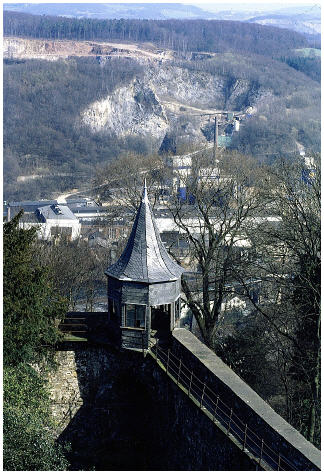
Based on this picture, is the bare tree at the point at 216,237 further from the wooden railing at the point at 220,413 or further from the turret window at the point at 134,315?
the wooden railing at the point at 220,413

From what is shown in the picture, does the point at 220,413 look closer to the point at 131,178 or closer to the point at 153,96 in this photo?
the point at 131,178

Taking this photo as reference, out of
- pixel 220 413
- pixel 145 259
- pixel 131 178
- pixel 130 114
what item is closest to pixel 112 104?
pixel 130 114

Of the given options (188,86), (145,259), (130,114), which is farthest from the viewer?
(188,86)

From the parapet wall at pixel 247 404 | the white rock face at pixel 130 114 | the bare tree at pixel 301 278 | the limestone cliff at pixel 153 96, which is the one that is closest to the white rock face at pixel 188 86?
the limestone cliff at pixel 153 96

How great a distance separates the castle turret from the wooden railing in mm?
665

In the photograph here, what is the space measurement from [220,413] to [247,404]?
0.97 meters

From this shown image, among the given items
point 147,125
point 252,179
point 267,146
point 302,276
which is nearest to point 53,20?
point 147,125

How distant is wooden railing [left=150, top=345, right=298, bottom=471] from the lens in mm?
15609

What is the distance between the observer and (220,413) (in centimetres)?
1741

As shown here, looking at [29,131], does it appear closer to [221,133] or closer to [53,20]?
[221,133]

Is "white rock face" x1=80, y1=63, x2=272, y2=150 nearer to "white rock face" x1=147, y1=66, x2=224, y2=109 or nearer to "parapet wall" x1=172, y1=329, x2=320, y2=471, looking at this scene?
"white rock face" x1=147, y1=66, x2=224, y2=109

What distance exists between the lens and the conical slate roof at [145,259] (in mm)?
20188

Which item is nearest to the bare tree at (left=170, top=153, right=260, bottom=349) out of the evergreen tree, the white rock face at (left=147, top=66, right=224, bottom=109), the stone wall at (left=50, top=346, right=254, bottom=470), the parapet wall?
the stone wall at (left=50, top=346, right=254, bottom=470)

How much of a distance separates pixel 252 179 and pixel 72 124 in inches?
4818
